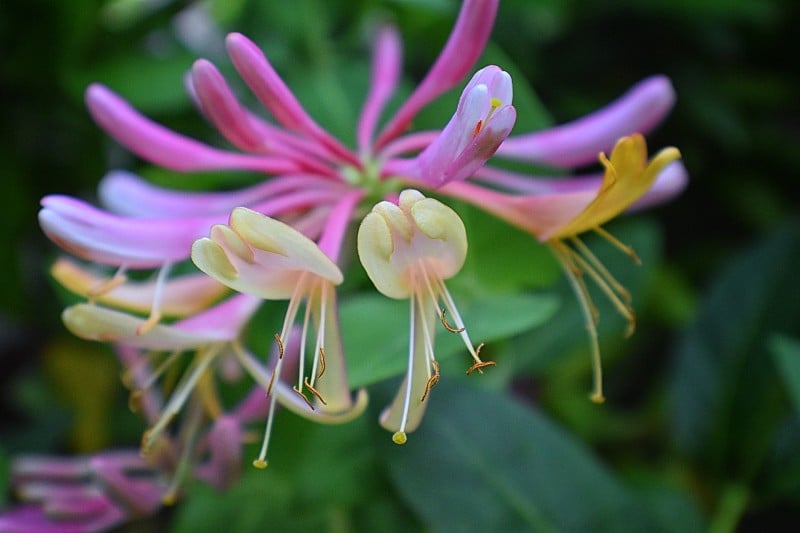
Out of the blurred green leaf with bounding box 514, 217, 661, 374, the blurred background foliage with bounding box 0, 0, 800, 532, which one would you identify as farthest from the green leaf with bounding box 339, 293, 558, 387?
the blurred green leaf with bounding box 514, 217, 661, 374

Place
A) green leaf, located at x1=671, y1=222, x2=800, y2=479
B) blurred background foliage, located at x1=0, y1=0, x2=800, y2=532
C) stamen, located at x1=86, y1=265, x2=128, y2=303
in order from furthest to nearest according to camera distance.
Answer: green leaf, located at x1=671, y1=222, x2=800, y2=479 < blurred background foliage, located at x1=0, y1=0, x2=800, y2=532 < stamen, located at x1=86, y1=265, x2=128, y2=303

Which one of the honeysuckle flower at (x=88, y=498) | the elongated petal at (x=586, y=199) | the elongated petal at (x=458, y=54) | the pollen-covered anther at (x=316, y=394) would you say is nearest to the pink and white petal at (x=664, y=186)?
the elongated petal at (x=586, y=199)

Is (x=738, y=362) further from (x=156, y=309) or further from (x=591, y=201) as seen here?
(x=156, y=309)

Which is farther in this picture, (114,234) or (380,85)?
(380,85)

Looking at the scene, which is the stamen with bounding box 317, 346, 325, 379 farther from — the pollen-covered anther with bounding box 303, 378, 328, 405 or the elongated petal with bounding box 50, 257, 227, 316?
the elongated petal with bounding box 50, 257, 227, 316

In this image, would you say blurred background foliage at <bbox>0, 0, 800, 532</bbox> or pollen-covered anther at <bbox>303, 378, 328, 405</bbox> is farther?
blurred background foliage at <bbox>0, 0, 800, 532</bbox>

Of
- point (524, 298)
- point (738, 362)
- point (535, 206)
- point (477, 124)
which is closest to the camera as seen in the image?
point (477, 124)

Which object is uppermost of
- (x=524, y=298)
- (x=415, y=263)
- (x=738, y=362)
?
A: (x=415, y=263)

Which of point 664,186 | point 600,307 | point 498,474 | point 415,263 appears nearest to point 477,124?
point 415,263
